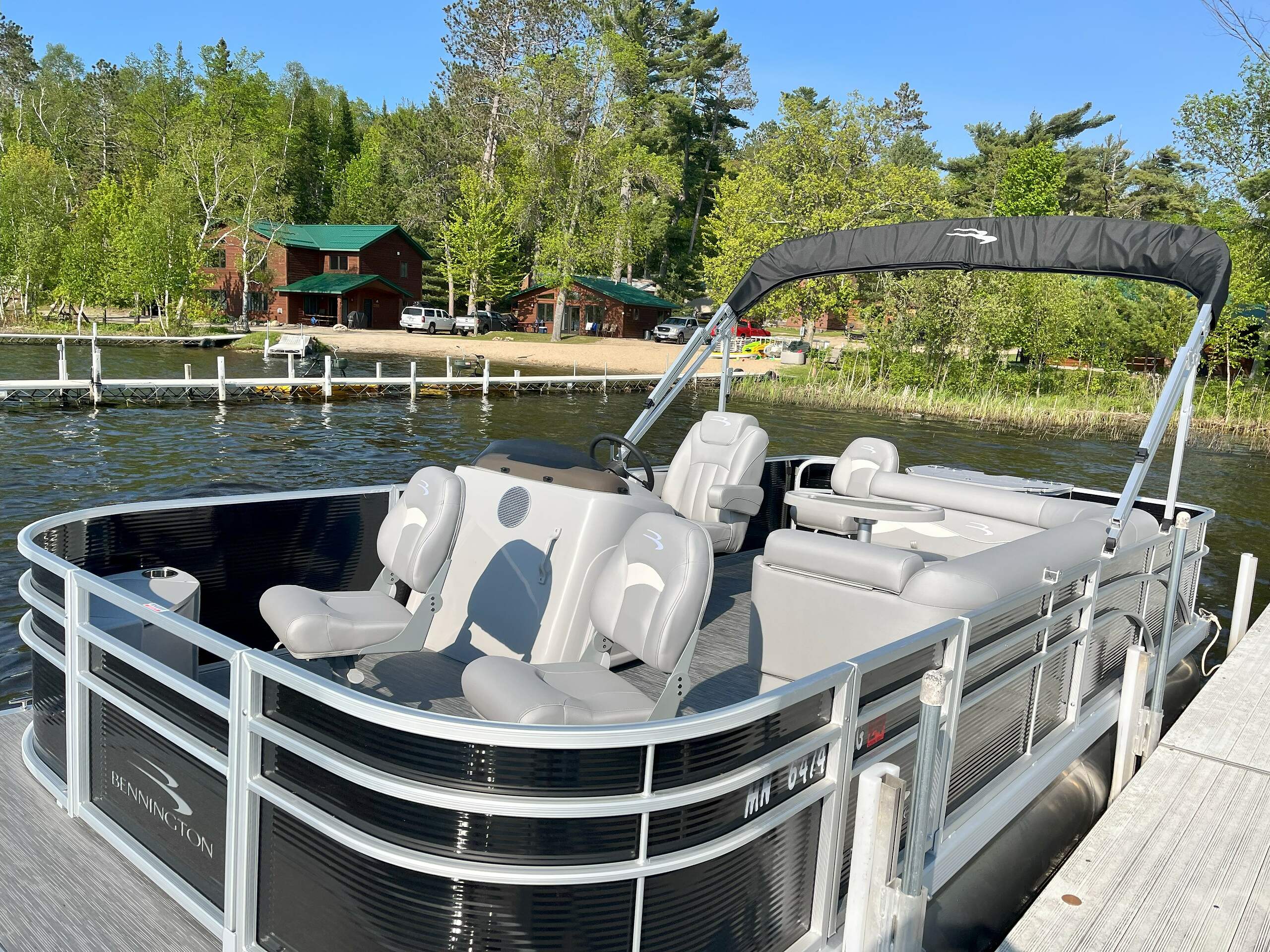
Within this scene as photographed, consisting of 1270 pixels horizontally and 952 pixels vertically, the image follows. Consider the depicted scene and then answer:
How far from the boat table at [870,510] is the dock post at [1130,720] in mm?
1069

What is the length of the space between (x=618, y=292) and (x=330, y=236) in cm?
1480

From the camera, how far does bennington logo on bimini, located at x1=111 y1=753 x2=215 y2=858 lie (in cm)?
278

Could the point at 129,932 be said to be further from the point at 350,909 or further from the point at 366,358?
the point at 366,358

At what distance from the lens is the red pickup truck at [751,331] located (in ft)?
158

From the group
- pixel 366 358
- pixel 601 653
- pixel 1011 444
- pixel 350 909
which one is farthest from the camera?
pixel 366 358

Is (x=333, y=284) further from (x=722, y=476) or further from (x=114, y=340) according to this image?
(x=722, y=476)

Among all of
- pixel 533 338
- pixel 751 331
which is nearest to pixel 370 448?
pixel 533 338

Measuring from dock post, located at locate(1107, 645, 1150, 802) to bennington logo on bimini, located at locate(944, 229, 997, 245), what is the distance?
2.51 m

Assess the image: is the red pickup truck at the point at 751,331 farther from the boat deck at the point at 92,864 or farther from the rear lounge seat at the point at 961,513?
the boat deck at the point at 92,864

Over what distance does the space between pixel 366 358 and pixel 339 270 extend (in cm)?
1507

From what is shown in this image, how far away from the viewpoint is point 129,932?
8.96ft

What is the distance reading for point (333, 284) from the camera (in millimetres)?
47562

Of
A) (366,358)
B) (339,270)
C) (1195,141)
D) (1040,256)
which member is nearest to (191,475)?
(1040,256)

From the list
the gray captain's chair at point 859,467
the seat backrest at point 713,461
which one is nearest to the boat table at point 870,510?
the seat backrest at point 713,461
